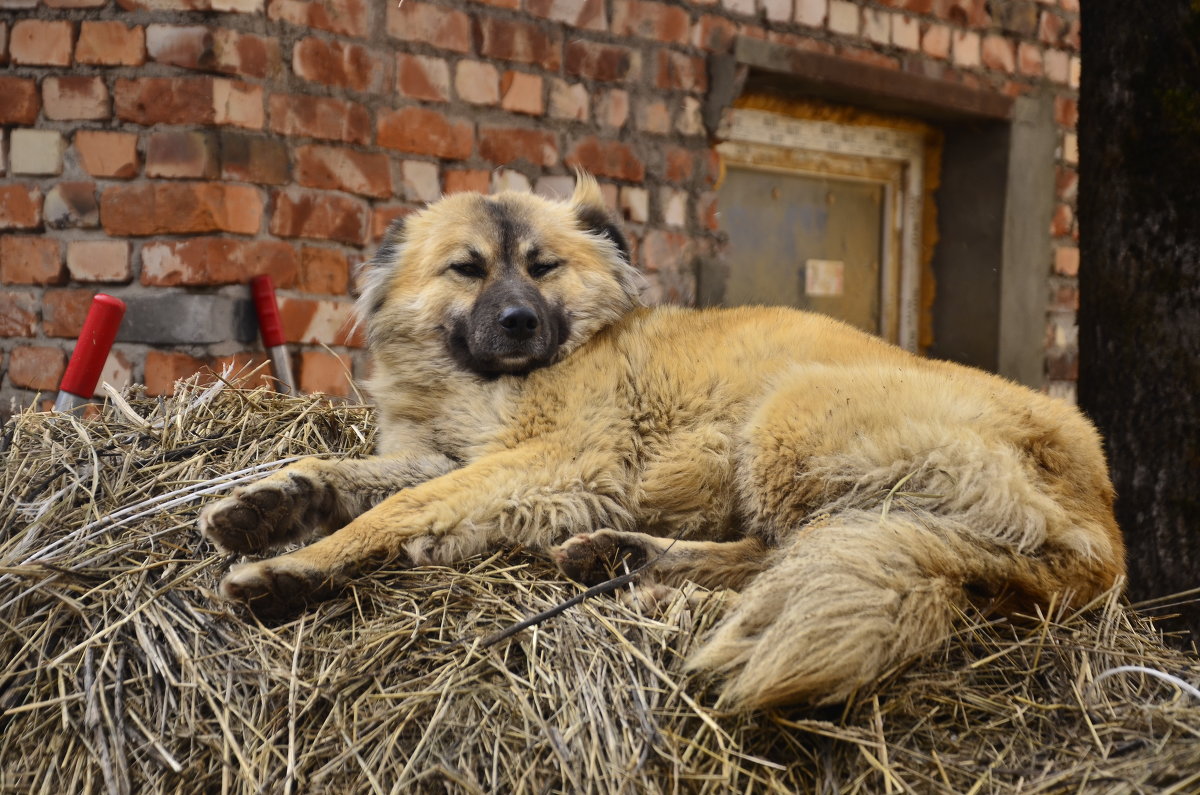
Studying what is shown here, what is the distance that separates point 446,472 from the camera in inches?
106

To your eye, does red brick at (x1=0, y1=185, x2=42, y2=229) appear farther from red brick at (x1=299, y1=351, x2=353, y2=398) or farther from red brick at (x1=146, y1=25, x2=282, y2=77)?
red brick at (x1=299, y1=351, x2=353, y2=398)

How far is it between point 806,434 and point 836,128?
4.09 metres

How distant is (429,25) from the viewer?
4445mm

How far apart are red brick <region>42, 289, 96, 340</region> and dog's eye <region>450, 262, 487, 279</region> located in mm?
1838

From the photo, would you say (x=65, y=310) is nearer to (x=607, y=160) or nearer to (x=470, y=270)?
(x=470, y=270)

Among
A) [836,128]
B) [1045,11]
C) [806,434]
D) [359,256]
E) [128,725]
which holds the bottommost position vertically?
[128,725]

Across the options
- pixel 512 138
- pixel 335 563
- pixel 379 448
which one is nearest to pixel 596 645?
pixel 335 563

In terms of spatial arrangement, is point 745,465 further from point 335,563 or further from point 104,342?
point 104,342

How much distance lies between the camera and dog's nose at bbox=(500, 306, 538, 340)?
271 centimetres

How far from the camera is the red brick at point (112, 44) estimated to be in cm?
392

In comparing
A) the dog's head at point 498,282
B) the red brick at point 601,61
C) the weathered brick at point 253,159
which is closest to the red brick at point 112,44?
the weathered brick at point 253,159

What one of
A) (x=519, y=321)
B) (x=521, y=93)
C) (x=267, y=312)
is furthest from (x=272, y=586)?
(x=521, y=93)

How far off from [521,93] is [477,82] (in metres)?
0.22

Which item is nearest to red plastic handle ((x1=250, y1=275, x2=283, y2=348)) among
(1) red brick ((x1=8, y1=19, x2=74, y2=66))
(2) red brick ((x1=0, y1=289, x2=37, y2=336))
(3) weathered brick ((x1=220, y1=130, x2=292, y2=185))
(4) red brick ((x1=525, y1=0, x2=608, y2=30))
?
(3) weathered brick ((x1=220, y1=130, x2=292, y2=185))
